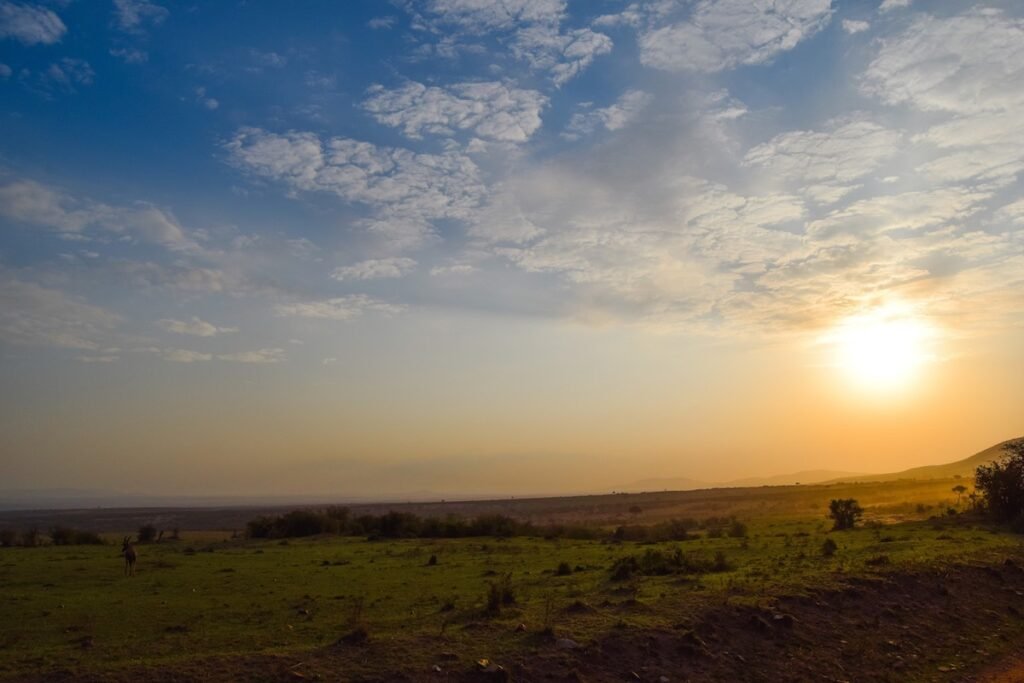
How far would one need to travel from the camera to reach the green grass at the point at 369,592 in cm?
1487

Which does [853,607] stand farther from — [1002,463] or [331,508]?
[331,508]

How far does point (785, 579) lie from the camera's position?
1923 cm

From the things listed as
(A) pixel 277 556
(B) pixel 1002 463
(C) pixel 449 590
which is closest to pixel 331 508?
(A) pixel 277 556

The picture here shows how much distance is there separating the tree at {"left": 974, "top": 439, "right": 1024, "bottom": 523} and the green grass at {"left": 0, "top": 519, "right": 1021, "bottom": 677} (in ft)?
7.56

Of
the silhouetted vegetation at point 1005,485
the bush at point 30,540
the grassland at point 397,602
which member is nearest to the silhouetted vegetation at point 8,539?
the bush at point 30,540

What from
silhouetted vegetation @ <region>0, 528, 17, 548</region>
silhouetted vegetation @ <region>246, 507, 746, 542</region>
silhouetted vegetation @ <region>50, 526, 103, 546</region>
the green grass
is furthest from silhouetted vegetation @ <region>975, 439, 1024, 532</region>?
silhouetted vegetation @ <region>0, 528, 17, 548</region>

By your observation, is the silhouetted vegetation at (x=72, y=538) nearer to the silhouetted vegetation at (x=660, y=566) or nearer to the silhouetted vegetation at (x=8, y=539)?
the silhouetted vegetation at (x=8, y=539)

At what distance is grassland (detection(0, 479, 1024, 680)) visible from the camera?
12703 mm

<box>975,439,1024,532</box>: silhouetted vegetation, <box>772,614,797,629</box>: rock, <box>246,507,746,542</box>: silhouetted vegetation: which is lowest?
<box>246,507,746,542</box>: silhouetted vegetation

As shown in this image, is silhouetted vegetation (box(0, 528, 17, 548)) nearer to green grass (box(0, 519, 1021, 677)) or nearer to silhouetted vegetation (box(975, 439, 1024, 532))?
green grass (box(0, 519, 1021, 677))

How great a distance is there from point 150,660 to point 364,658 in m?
3.94

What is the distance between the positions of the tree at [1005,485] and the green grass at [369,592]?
7.56ft

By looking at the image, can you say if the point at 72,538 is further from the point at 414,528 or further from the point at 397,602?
the point at 397,602

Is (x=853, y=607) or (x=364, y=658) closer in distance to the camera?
(x=364, y=658)
